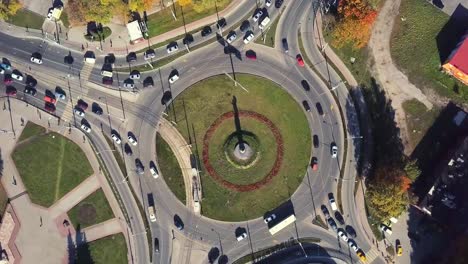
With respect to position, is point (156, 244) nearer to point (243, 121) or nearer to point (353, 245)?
point (243, 121)

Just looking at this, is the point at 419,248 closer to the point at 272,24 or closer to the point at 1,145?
the point at 272,24

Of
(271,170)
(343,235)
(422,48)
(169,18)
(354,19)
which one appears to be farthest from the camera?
(169,18)

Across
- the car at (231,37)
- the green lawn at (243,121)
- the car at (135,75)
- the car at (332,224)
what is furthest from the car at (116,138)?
the car at (332,224)

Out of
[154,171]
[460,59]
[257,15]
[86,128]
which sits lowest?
[460,59]

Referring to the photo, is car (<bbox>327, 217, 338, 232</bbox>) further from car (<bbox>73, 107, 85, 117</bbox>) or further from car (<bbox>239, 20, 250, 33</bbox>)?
car (<bbox>73, 107, 85, 117</bbox>)

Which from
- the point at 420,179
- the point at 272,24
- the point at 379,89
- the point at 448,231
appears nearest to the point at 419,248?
the point at 448,231

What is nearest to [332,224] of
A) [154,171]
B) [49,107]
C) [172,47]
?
[154,171]
